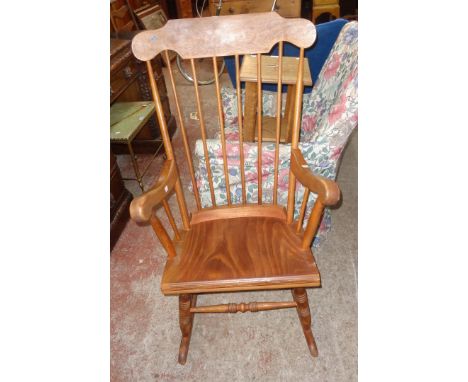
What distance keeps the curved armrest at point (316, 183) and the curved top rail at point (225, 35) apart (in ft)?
1.23

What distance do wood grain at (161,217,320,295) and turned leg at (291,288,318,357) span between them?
0.69 feet

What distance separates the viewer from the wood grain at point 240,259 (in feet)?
3.30

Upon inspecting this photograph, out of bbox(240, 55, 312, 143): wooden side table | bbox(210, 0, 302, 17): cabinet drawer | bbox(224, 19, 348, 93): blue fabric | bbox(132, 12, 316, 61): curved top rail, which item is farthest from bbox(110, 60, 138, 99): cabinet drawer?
bbox(210, 0, 302, 17): cabinet drawer

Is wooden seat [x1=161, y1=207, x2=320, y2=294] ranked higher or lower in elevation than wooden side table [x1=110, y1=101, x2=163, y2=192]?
lower

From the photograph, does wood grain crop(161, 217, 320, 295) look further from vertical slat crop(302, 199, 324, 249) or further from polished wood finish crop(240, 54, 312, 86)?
polished wood finish crop(240, 54, 312, 86)

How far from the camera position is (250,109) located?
5.54ft

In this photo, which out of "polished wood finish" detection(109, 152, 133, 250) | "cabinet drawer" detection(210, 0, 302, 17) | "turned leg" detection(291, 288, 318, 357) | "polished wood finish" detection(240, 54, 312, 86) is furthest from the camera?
"cabinet drawer" detection(210, 0, 302, 17)

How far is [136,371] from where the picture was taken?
1.31 metres

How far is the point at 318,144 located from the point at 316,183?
0.40m

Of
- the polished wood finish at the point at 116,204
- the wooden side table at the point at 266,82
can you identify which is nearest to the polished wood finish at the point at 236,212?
the wooden side table at the point at 266,82

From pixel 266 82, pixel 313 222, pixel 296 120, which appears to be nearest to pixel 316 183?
pixel 313 222

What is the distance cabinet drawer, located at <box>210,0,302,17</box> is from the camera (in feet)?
10.7

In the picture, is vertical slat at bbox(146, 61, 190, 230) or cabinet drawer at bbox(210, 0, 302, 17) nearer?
vertical slat at bbox(146, 61, 190, 230)

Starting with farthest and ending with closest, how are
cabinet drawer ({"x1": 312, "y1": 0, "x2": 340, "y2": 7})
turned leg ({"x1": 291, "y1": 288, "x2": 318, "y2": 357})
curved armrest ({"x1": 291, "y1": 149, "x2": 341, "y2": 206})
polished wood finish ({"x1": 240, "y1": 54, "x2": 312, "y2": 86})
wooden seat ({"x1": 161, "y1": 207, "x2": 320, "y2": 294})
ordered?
cabinet drawer ({"x1": 312, "y1": 0, "x2": 340, "y2": 7}) < polished wood finish ({"x1": 240, "y1": 54, "x2": 312, "y2": 86}) < turned leg ({"x1": 291, "y1": 288, "x2": 318, "y2": 357}) < wooden seat ({"x1": 161, "y1": 207, "x2": 320, "y2": 294}) < curved armrest ({"x1": 291, "y1": 149, "x2": 341, "y2": 206})
